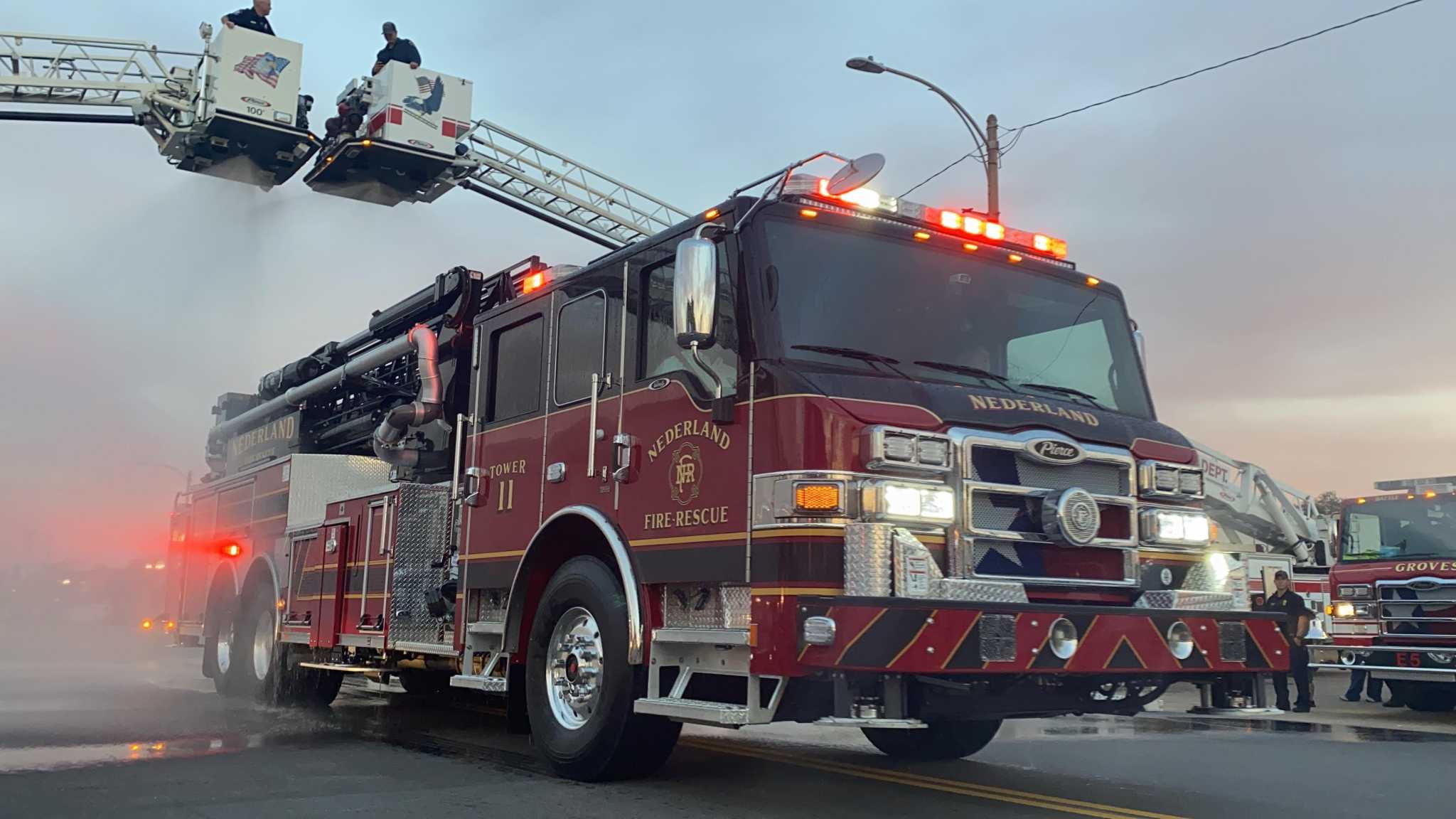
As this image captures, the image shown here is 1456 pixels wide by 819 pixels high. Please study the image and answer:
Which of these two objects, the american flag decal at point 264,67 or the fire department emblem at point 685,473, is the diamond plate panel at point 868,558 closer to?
the fire department emblem at point 685,473

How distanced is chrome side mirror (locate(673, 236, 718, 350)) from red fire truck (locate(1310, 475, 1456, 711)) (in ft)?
33.9

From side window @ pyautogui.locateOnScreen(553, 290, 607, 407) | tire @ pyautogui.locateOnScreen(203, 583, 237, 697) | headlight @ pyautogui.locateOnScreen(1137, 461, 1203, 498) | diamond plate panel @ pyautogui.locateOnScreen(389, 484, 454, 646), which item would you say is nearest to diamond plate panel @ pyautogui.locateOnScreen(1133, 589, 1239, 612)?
headlight @ pyautogui.locateOnScreen(1137, 461, 1203, 498)

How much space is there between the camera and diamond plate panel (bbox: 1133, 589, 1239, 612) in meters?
6.07

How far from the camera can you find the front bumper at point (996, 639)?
16.7 feet

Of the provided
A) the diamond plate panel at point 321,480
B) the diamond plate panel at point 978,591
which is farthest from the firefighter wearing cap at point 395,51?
the diamond plate panel at point 978,591

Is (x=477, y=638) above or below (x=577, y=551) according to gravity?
below

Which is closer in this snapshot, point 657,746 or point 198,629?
point 657,746

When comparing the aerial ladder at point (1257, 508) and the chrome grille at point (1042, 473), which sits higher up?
the aerial ladder at point (1257, 508)

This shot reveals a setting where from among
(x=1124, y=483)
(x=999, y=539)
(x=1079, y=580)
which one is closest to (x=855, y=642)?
(x=999, y=539)

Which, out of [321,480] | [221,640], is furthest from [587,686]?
[221,640]

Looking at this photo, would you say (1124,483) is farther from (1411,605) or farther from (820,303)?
(1411,605)

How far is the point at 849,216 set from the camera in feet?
20.3

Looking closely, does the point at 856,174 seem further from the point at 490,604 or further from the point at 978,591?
the point at 490,604

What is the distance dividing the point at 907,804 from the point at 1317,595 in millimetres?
16365
